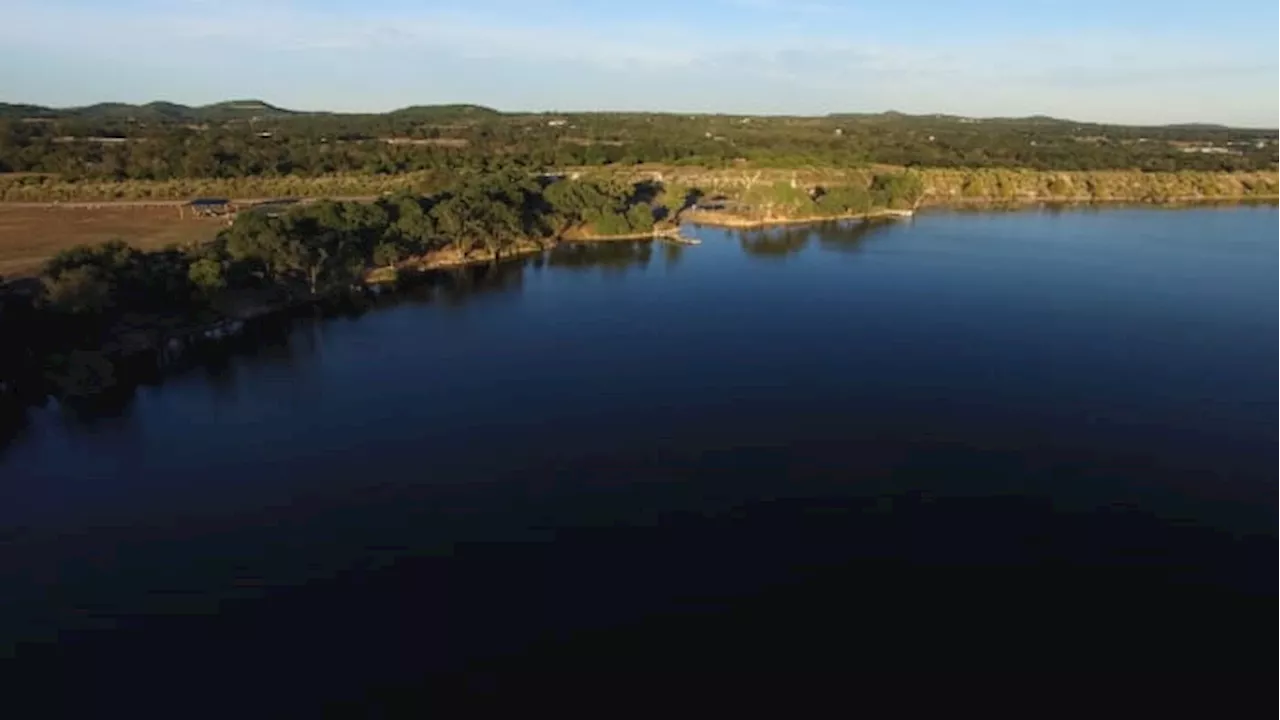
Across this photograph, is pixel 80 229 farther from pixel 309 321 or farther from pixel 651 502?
pixel 651 502

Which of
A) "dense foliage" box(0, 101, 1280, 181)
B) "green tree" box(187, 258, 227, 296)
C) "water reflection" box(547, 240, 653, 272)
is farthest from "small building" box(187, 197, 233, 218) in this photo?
"green tree" box(187, 258, 227, 296)

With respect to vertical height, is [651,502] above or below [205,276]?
below

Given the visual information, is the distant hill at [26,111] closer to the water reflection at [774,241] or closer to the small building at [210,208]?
the small building at [210,208]

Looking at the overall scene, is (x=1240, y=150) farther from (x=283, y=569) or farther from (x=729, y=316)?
(x=283, y=569)

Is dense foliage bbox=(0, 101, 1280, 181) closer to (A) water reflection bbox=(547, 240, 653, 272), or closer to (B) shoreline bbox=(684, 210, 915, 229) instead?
(B) shoreline bbox=(684, 210, 915, 229)

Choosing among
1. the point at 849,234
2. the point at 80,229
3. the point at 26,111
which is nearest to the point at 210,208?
the point at 80,229
